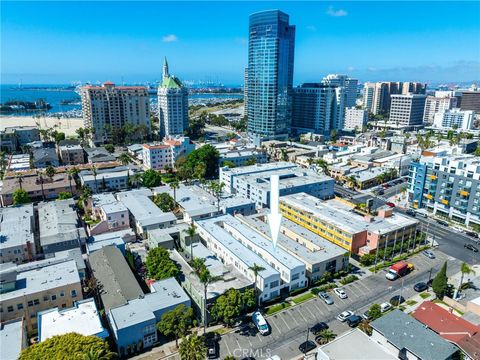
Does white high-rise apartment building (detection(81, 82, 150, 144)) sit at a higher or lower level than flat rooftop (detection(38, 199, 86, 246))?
higher

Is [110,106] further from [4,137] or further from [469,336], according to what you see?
[469,336]

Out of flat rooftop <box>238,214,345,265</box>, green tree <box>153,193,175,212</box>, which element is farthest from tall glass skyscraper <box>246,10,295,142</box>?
flat rooftop <box>238,214,345,265</box>

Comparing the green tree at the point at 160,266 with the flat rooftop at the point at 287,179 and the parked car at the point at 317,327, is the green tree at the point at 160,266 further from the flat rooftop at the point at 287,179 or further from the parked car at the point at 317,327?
the flat rooftop at the point at 287,179

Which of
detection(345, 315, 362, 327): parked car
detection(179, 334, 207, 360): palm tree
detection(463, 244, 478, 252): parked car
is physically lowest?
detection(345, 315, 362, 327): parked car

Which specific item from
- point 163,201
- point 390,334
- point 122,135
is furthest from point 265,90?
point 390,334

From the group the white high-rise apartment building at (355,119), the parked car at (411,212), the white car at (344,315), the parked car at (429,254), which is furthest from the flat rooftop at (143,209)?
the white high-rise apartment building at (355,119)

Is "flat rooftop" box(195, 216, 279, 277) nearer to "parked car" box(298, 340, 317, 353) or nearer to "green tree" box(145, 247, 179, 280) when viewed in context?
"green tree" box(145, 247, 179, 280)
